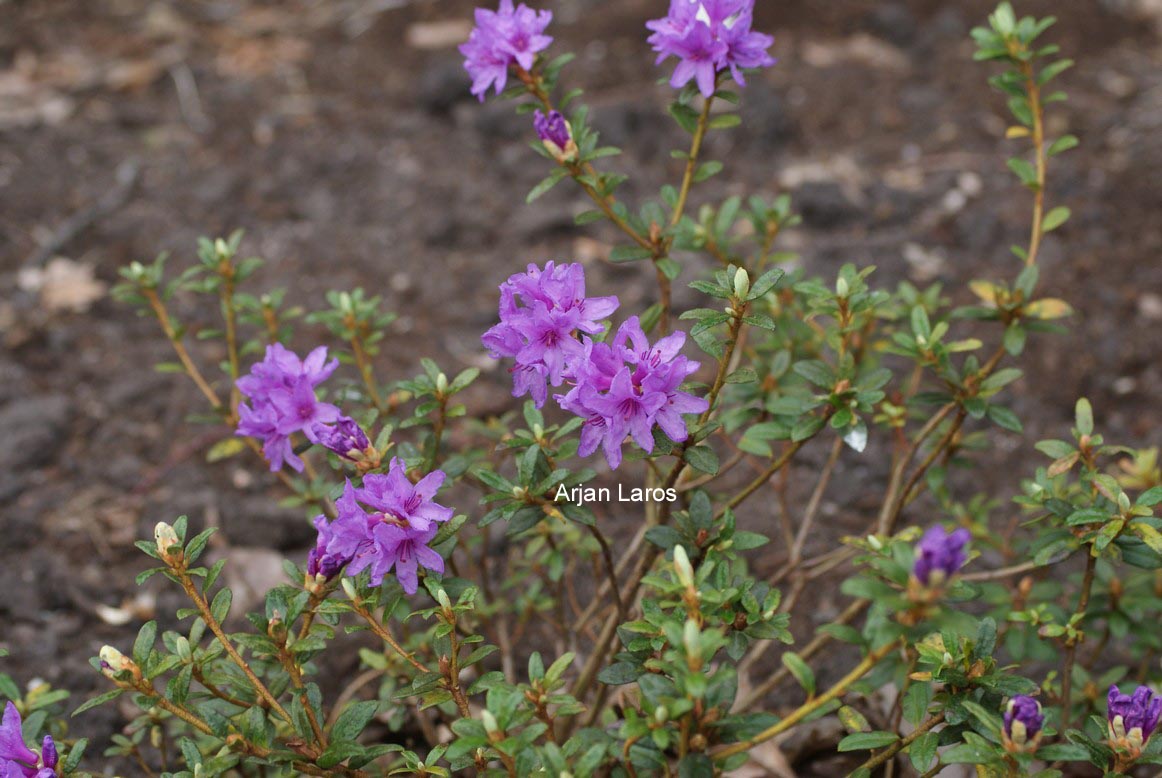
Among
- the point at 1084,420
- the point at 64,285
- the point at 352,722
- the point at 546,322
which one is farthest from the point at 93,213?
the point at 1084,420

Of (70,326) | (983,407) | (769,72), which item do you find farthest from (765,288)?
(769,72)

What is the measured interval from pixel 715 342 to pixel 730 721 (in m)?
0.61

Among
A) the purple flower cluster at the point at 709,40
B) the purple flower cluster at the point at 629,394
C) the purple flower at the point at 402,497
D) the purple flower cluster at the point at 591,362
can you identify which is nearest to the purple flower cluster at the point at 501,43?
the purple flower cluster at the point at 709,40

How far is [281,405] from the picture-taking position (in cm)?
173

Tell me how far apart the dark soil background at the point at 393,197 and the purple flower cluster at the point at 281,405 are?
1.18m

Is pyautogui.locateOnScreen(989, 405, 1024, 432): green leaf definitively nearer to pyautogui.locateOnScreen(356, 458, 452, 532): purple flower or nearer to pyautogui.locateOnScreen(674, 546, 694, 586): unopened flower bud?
pyautogui.locateOnScreen(674, 546, 694, 586): unopened flower bud

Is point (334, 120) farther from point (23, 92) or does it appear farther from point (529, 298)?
point (529, 298)

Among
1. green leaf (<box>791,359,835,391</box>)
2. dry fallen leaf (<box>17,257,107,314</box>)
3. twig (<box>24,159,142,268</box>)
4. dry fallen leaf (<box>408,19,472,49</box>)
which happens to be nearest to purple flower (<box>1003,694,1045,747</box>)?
green leaf (<box>791,359,835,391</box>)

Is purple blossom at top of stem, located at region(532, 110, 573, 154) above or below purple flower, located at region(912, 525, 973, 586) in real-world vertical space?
above

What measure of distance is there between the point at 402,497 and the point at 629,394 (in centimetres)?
40

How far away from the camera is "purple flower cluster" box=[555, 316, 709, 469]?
1529mm

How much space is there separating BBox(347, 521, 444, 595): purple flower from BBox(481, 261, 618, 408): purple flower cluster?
0.31 meters

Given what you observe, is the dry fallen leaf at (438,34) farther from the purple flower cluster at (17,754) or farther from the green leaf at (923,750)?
the green leaf at (923,750)

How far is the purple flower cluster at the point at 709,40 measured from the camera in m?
1.86
